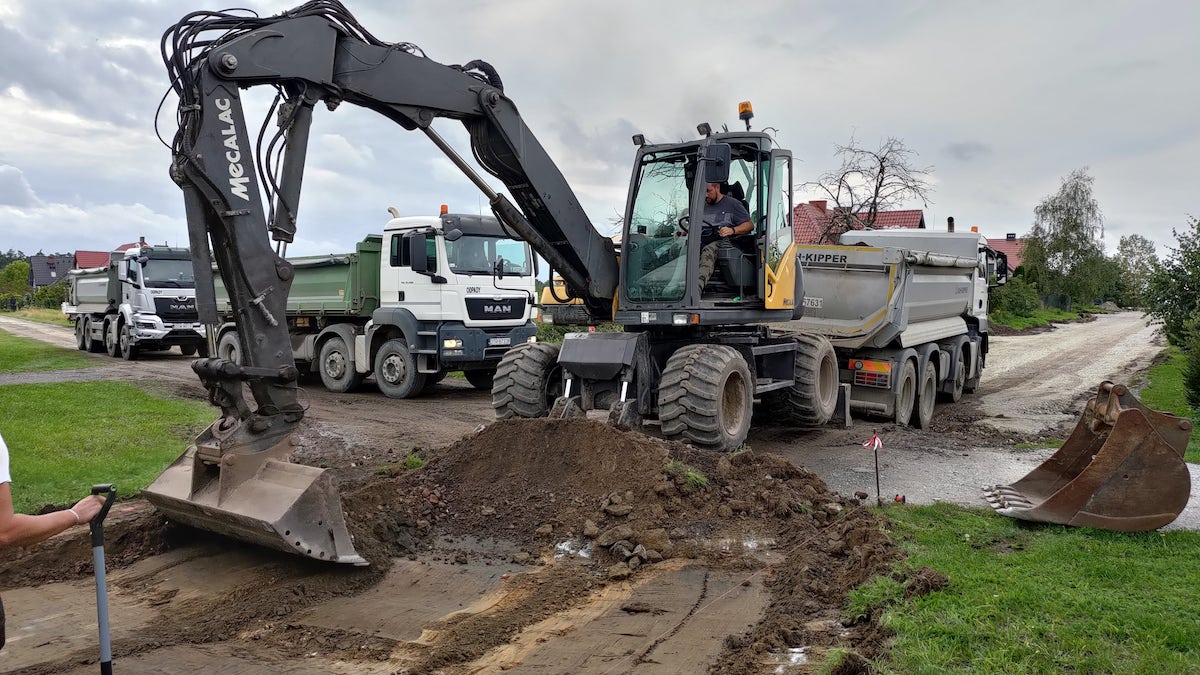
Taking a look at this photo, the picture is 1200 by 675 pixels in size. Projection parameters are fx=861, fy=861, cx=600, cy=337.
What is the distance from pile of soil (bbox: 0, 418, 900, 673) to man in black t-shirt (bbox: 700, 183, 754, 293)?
6.57ft

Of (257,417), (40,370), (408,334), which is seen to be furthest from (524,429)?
(40,370)

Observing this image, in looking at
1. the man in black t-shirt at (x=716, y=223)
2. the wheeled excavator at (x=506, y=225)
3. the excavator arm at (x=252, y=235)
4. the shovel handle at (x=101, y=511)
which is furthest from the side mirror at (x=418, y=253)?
the shovel handle at (x=101, y=511)

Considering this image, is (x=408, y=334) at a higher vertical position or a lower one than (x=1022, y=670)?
higher

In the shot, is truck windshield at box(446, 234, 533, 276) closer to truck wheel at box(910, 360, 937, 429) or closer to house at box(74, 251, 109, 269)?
truck wheel at box(910, 360, 937, 429)

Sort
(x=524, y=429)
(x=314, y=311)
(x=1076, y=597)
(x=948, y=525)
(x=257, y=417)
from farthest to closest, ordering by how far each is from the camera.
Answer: (x=314, y=311), (x=524, y=429), (x=948, y=525), (x=257, y=417), (x=1076, y=597)

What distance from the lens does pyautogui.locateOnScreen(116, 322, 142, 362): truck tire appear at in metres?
21.8

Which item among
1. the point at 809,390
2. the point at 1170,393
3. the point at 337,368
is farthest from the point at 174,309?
the point at 1170,393

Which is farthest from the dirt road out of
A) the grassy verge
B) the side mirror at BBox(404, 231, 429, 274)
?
the grassy verge

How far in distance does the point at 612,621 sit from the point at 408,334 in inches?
378

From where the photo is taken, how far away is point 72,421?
1070cm

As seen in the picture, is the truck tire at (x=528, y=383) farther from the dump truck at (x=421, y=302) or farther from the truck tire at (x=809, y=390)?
the dump truck at (x=421, y=302)

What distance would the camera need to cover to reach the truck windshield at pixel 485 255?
13.6 meters

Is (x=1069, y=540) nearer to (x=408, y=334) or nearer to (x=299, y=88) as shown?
(x=299, y=88)

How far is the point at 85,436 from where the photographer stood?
9719 mm
